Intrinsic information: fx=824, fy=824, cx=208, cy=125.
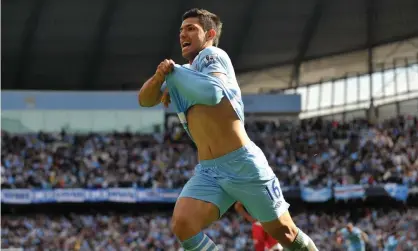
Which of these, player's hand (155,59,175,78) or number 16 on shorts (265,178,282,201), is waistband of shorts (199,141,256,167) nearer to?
number 16 on shorts (265,178,282,201)

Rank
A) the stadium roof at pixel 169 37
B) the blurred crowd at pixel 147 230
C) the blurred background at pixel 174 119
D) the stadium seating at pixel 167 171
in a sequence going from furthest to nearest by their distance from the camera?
the stadium roof at pixel 169 37 → the blurred background at pixel 174 119 → the stadium seating at pixel 167 171 → the blurred crowd at pixel 147 230

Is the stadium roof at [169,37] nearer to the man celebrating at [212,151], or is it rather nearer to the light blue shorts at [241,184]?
the man celebrating at [212,151]

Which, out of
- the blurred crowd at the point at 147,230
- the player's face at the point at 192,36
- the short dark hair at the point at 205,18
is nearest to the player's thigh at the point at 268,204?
the player's face at the point at 192,36

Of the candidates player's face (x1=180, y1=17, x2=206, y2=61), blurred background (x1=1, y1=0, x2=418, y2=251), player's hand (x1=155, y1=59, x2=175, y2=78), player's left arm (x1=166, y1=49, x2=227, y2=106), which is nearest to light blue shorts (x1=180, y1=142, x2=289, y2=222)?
player's left arm (x1=166, y1=49, x2=227, y2=106)

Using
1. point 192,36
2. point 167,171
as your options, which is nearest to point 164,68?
point 192,36

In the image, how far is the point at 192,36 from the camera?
248 inches

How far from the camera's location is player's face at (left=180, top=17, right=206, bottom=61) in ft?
20.7

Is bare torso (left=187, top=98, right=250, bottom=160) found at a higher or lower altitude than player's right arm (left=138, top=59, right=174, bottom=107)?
lower

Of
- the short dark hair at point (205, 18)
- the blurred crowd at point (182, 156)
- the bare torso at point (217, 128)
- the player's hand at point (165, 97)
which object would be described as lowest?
the blurred crowd at point (182, 156)

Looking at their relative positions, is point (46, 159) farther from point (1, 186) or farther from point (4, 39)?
point (4, 39)

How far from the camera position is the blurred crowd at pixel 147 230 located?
3012cm

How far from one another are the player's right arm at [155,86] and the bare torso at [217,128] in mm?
288

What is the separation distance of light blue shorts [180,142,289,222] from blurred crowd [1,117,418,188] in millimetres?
27629

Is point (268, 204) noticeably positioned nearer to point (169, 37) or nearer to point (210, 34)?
point (210, 34)
